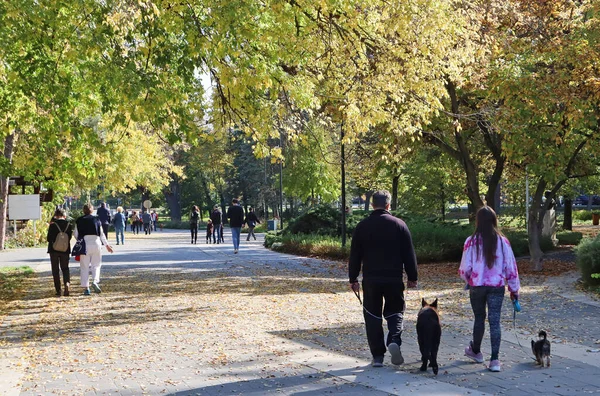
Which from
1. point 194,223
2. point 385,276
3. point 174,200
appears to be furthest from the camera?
point 174,200

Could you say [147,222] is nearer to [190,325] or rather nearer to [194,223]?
[194,223]

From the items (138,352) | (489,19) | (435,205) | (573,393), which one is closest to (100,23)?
(138,352)

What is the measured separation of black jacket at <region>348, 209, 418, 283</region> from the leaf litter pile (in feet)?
4.29

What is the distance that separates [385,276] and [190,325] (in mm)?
4366

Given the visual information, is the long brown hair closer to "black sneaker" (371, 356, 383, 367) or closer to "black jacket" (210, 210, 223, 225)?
"black sneaker" (371, 356, 383, 367)

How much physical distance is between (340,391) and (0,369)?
149 inches

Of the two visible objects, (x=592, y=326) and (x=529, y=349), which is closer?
(x=529, y=349)

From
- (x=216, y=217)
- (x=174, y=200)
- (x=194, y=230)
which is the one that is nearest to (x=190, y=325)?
(x=216, y=217)

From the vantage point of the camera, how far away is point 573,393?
7.23 metres

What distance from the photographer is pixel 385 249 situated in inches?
333

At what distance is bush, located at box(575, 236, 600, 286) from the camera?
15.3 metres

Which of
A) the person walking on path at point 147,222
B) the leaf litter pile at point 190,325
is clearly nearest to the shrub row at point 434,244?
the leaf litter pile at point 190,325

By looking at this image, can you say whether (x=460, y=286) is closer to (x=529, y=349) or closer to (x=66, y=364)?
(x=529, y=349)

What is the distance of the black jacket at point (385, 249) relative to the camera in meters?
8.45
